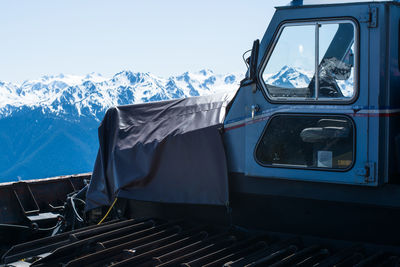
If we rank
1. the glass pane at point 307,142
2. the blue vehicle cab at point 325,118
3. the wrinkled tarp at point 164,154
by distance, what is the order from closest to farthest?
the blue vehicle cab at point 325,118 → the glass pane at point 307,142 → the wrinkled tarp at point 164,154

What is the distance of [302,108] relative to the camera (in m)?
4.46

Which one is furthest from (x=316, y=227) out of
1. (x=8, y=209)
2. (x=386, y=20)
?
(x=8, y=209)

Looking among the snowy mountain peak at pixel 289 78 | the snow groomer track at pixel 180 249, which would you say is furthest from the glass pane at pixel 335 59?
the snow groomer track at pixel 180 249

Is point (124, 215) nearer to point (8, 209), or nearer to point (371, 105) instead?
point (8, 209)

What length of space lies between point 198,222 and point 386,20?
9.00 ft

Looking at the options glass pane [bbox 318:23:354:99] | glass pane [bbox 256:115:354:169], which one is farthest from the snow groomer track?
glass pane [bbox 318:23:354:99]

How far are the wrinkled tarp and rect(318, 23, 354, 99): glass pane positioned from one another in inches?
48.4

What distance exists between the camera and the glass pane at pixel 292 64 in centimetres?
445

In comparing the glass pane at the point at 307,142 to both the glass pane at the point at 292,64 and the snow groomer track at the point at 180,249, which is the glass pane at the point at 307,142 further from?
the snow groomer track at the point at 180,249

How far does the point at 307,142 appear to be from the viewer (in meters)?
4.47

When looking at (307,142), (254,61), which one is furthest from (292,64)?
(307,142)

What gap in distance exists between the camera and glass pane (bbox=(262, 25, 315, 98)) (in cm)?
445

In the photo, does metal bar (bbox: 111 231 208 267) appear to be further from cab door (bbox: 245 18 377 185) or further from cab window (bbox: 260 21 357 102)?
cab window (bbox: 260 21 357 102)

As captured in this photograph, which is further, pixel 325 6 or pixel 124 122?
pixel 124 122
